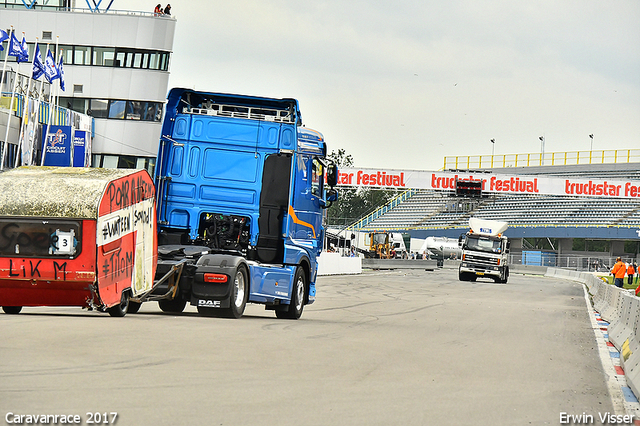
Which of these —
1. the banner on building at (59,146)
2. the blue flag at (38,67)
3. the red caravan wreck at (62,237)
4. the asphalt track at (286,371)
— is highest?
the blue flag at (38,67)

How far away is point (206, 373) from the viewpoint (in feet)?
26.9

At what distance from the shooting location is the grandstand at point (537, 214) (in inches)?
2739

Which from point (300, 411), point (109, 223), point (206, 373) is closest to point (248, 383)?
point (206, 373)

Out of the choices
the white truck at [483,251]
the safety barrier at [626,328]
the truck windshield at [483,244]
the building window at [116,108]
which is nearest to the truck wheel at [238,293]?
the safety barrier at [626,328]

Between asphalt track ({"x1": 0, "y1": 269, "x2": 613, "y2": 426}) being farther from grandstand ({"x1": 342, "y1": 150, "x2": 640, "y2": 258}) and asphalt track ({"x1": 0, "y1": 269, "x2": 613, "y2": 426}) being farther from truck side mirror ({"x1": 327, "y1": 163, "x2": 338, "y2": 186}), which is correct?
grandstand ({"x1": 342, "y1": 150, "x2": 640, "y2": 258})

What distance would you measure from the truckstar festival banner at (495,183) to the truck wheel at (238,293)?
46098mm

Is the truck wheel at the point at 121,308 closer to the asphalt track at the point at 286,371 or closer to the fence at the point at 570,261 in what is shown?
the asphalt track at the point at 286,371

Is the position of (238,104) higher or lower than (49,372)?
higher

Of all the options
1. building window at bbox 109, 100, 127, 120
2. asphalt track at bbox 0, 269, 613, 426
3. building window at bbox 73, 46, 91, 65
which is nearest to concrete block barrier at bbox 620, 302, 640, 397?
asphalt track at bbox 0, 269, 613, 426

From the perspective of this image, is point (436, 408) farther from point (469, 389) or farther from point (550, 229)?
point (550, 229)

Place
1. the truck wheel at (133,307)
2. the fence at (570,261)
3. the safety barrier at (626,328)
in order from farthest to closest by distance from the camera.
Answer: the fence at (570,261), the truck wheel at (133,307), the safety barrier at (626,328)

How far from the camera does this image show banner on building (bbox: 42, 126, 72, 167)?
4134 centimetres

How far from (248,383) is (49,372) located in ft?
5.92

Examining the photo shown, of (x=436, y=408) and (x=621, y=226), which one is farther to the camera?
(x=621, y=226)
